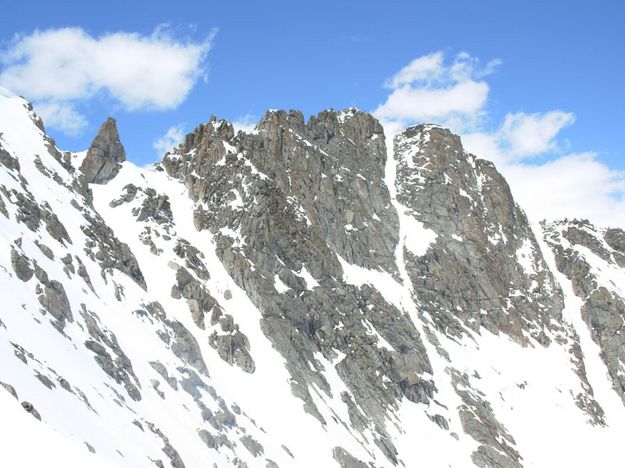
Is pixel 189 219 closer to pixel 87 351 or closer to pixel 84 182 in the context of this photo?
pixel 84 182

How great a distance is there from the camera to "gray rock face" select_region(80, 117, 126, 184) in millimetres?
68250

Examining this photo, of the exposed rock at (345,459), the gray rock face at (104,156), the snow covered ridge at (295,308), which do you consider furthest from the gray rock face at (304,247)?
the gray rock face at (104,156)

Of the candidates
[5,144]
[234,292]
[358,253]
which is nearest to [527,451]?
[358,253]

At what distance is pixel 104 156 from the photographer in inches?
2726

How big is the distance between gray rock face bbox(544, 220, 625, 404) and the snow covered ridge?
0.39 meters

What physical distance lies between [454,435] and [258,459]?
29410 millimetres

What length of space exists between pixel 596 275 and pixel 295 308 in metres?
69.1

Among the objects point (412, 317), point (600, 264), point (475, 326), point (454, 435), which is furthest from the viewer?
point (600, 264)

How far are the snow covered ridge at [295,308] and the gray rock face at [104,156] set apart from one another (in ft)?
0.81

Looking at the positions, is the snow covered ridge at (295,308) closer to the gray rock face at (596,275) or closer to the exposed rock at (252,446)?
the exposed rock at (252,446)

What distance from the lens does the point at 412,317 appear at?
79.5m

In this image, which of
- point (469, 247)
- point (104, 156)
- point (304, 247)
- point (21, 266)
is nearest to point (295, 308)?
point (304, 247)

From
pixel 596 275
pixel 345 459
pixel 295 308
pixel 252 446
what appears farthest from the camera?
pixel 596 275

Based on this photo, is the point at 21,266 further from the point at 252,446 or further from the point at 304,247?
the point at 304,247
